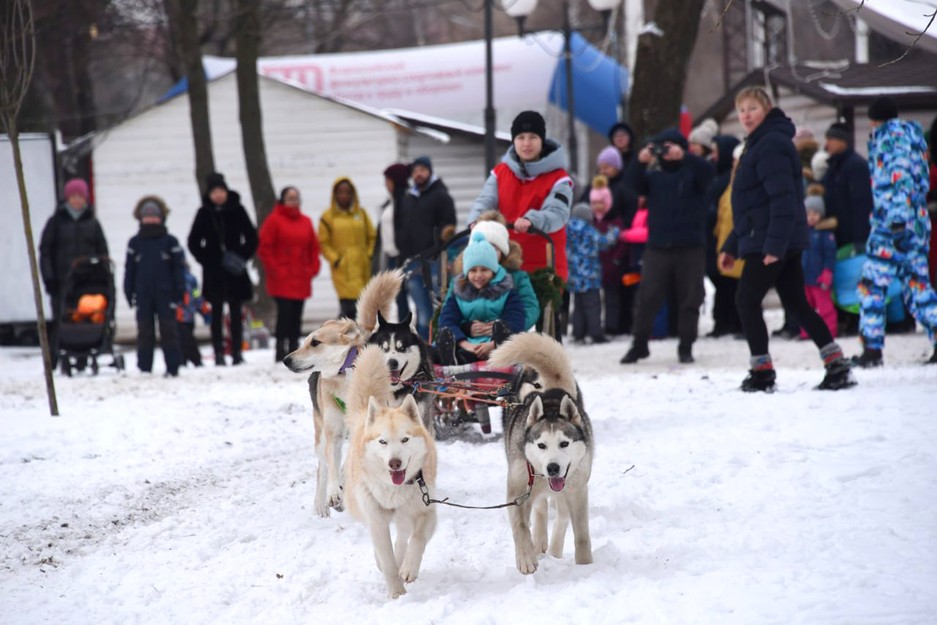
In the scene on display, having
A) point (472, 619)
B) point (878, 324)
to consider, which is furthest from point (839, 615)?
point (878, 324)

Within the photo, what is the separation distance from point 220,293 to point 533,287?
5.48 m

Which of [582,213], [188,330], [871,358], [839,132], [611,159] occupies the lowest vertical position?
[188,330]

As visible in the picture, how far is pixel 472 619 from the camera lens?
160 inches

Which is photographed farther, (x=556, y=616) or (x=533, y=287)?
(x=533, y=287)

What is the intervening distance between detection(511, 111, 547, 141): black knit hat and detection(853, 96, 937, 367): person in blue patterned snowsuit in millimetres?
2704

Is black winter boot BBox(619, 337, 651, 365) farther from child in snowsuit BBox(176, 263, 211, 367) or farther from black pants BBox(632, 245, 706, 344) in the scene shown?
child in snowsuit BBox(176, 263, 211, 367)

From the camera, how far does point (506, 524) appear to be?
212 inches

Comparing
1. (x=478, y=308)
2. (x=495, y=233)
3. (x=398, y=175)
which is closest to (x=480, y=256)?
(x=495, y=233)

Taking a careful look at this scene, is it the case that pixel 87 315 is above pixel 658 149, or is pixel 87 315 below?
below

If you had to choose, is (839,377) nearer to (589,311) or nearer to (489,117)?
(589,311)

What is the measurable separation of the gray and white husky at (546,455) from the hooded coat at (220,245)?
7255mm

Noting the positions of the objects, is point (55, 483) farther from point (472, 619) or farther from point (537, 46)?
point (537, 46)

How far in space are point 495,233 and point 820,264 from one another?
18.4 feet

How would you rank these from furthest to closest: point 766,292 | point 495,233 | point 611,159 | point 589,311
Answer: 1. point 611,159
2. point 589,311
3. point 766,292
4. point 495,233
